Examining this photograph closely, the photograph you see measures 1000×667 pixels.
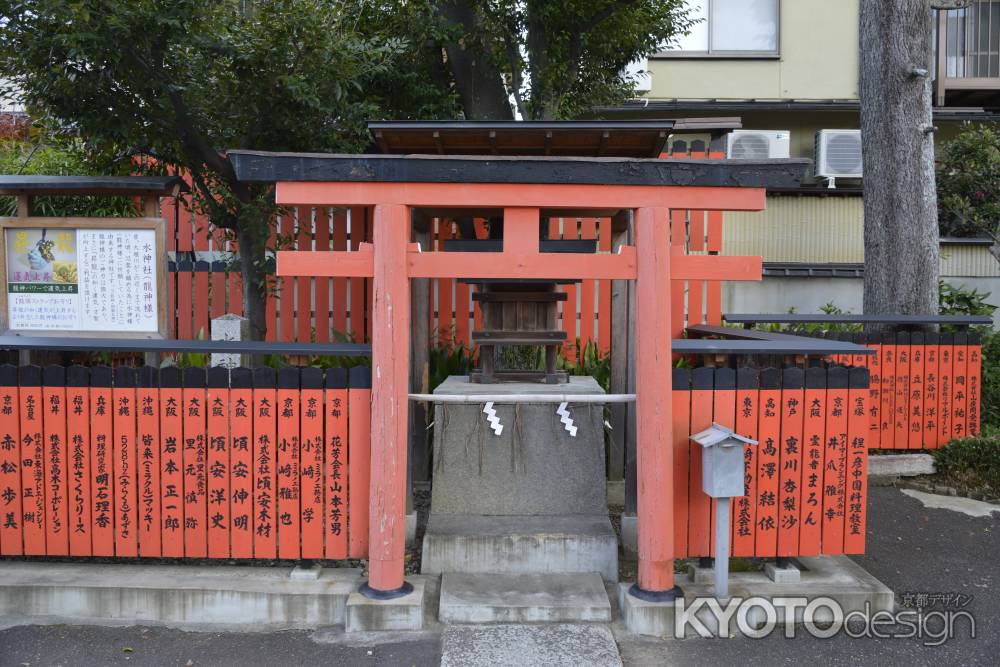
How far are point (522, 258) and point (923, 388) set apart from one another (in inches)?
222

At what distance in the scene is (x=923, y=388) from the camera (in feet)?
25.4

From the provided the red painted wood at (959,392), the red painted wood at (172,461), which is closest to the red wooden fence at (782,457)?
the red painted wood at (172,461)

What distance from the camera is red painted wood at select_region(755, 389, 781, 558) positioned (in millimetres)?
4836

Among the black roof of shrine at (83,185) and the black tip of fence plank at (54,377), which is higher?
the black roof of shrine at (83,185)

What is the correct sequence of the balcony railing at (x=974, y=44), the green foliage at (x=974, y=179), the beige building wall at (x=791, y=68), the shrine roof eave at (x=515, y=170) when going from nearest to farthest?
the shrine roof eave at (x=515, y=170) → the green foliage at (x=974, y=179) → the beige building wall at (x=791, y=68) → the balcony railing at (x=974, y=44)

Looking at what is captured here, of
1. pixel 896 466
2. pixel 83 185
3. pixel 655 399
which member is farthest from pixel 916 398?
pixel 83 185

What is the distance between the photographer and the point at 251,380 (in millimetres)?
4746

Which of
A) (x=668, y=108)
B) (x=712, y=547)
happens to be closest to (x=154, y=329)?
(x=712, y=547)

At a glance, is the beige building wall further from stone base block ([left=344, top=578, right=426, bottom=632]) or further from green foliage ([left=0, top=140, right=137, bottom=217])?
stone base block ([left=344, top=578, right=426, bottom=632])

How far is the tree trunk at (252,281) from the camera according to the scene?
23.9 feet

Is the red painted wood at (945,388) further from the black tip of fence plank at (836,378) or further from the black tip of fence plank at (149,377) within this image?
the black tip of fence plank at (149,377)

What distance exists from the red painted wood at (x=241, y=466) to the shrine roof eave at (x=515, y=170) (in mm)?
1490

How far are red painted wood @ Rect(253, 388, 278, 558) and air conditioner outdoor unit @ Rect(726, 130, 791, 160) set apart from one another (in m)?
11.2

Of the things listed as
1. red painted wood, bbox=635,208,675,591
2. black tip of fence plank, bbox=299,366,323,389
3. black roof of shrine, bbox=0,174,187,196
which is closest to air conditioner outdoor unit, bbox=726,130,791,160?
red painted wood, bbox=635,208,675,591
